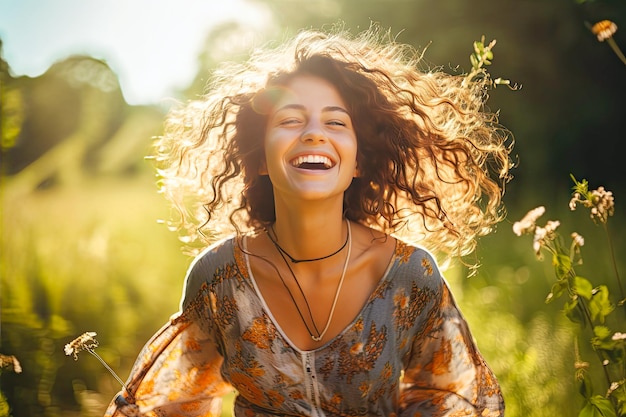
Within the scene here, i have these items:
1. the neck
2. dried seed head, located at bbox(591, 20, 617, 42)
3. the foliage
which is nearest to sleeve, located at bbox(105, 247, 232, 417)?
the neck

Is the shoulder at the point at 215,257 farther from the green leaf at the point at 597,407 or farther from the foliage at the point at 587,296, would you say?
the green leaf at the point at 597,407

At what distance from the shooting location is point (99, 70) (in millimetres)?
3197

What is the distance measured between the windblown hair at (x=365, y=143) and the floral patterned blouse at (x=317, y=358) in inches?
7.3

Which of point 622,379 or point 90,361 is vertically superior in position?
point 90,361

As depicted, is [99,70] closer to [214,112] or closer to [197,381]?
[214,112]

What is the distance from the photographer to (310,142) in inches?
70.2

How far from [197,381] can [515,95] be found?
2066mm

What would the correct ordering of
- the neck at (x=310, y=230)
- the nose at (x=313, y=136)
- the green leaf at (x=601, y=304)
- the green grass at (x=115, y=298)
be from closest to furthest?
the nose at (x=313, y=136) → the neck at (x=310, y=230) → the green leaf at (x=601, y=304) → the green grass at (x=115, y=298)

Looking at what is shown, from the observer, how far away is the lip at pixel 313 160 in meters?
1.79

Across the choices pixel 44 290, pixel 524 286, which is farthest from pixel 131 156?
pixel 524 286

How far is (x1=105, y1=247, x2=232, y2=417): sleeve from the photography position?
200 centimetres

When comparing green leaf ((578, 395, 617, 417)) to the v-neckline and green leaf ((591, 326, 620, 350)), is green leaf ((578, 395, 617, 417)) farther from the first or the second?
the v-neckline

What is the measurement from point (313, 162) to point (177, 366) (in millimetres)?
681

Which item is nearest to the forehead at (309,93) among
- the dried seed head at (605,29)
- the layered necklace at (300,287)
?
the layered necklace at (300,287)
